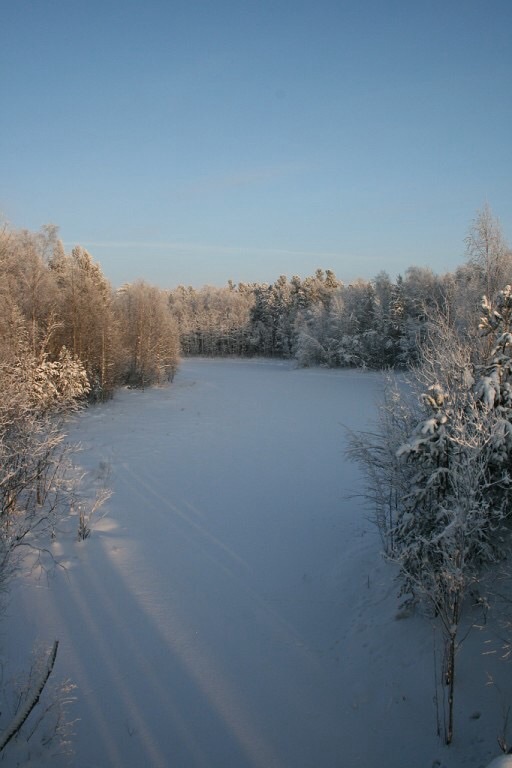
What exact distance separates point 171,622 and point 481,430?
502cm

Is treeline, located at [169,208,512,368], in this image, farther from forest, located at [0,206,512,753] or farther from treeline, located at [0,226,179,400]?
treeline, located at [0,226,179,400]

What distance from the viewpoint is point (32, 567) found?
24.0 ft

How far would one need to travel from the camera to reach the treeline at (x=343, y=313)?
813 inches

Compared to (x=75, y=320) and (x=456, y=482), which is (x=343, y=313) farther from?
(x=456, y=482)

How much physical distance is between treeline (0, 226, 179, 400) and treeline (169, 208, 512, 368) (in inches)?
603

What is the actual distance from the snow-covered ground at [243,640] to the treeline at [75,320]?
521 centimetres

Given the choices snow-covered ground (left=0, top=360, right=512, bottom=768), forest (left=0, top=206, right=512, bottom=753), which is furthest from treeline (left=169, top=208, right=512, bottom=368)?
snow-covered ground (left=0, top=360, right=512, bottom=768)

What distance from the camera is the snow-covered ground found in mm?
4332

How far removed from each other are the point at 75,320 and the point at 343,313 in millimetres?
37938

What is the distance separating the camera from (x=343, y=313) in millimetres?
53906

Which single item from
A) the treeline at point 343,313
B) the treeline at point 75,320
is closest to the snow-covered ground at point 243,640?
the treeline at point 75,320

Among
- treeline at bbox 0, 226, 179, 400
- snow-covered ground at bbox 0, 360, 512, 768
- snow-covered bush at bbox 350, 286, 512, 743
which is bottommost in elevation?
snow-covered ground at bbox 0, 360, 512, 768

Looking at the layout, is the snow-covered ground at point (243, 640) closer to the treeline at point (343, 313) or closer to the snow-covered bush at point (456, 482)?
the snow-covered bush at point (456, 482)

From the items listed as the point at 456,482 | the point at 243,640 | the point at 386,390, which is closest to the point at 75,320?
the point at 386,390
